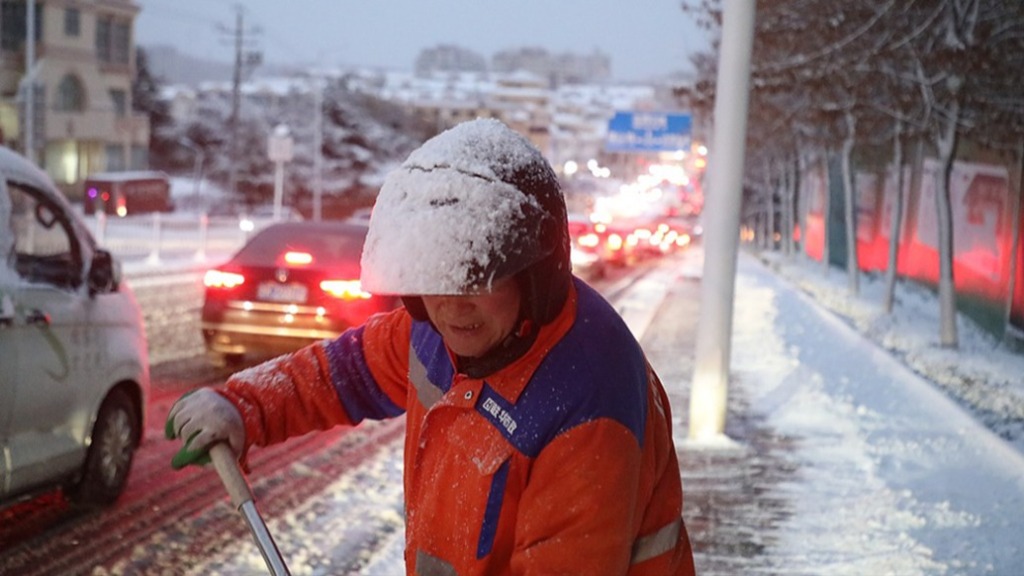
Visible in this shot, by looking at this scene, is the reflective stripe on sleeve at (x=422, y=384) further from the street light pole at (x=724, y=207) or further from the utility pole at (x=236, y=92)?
the utility pole at (x=236, y=92)

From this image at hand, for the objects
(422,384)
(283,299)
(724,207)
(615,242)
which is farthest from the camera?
(615,242)

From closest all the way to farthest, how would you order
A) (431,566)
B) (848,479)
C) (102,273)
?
1. (431,566)
2. (102,273)
3. (848,479)

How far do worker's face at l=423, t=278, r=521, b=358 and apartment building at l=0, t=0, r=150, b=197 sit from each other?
4937cm

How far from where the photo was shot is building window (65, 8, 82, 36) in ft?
Answer: 180

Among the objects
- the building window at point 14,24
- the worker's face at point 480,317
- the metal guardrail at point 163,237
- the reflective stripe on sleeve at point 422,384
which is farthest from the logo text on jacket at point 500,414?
the building window at point 14,24

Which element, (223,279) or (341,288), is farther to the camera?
(223,279)

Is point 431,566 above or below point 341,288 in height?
above

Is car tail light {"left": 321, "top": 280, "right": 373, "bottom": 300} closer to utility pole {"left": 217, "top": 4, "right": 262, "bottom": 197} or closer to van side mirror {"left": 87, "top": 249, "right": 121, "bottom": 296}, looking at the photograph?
van side mirror {"left": 87, "top": 249, "right": 121, "bottom": 296}

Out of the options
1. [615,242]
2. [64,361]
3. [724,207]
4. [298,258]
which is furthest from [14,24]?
[64,361]

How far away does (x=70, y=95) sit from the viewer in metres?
56.5

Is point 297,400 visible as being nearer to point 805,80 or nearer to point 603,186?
point 805,80

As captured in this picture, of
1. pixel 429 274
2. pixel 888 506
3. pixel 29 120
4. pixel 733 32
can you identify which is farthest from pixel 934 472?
pixel 29 120

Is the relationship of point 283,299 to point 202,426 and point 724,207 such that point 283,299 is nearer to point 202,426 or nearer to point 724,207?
point 724,207

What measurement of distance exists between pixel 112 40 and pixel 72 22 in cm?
360
